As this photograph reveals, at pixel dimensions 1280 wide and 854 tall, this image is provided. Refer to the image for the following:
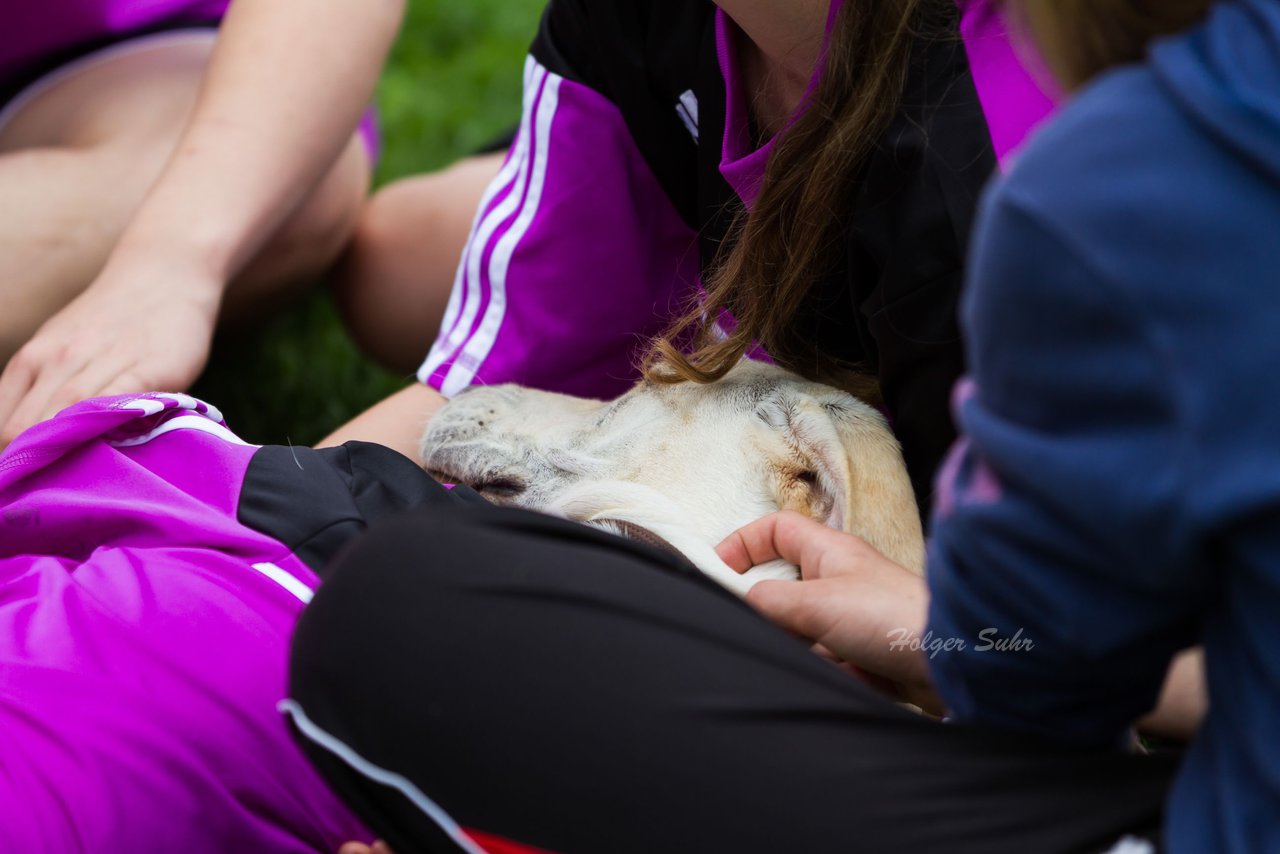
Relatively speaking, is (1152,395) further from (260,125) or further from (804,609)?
(260,125)

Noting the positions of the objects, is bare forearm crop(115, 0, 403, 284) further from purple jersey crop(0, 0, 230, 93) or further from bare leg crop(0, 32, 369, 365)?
purple jersey crop(0, 0, 230, 93)

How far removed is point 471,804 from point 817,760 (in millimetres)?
242

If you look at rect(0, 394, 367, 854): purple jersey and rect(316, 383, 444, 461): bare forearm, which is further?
rect(316, 383, 444, 461): bare forearm

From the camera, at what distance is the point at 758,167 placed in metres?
1.44

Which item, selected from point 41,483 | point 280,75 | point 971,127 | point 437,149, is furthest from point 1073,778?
point 437,149

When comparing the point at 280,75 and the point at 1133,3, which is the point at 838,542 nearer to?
the point at 1133,3

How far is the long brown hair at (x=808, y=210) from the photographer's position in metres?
1.28

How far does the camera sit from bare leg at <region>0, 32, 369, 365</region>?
6.47 ft

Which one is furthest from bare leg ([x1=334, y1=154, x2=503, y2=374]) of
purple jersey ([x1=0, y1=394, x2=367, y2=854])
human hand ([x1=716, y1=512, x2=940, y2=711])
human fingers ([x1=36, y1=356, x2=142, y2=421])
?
human hand ([x1=716, y1=512, x2=940, y2=711])

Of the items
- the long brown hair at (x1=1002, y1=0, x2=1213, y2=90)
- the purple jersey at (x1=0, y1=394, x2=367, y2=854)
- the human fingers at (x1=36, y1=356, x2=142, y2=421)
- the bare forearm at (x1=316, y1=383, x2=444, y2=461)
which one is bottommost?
the bare forearm at (x1=316, y1=383, x2=444, y2=461)

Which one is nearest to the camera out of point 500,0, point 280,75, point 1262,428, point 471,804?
point 1262,428

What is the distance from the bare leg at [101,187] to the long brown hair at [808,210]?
40.3 inches

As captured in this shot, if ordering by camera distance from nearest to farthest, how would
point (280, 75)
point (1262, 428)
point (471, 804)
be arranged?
point (1262, 428) → point (471, 804) → point (280, 75)

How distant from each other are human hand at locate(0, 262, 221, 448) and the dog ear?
803 millimetres
